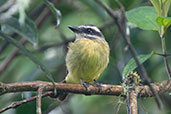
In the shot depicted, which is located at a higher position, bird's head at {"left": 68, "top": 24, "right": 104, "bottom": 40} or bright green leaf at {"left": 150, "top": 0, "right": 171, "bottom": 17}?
bright green leaf at {"left": 150, "top": 0, "right": 171, "bottom": 17}

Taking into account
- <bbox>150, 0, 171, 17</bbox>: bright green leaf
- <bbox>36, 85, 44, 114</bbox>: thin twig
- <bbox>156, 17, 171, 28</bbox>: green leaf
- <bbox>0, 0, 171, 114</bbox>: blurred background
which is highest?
<bbox>150, 0, 171, 17</bbox>: bright green leaf

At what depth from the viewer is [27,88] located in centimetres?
178

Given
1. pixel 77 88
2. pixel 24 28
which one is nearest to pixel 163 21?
pixel 77 88

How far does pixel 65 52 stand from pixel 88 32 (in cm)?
35

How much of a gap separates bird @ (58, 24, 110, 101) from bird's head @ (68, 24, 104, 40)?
145mm

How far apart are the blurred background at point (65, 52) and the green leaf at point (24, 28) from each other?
81cm

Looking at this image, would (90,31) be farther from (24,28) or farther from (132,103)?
(132,103)

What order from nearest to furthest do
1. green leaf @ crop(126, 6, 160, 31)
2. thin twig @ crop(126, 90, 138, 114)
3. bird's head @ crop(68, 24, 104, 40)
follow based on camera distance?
1. thin twig @ crop(126, 90, 138, 114)
2. green leaf @ crop(126, 6, 160, 31)
3. bird's head @ crop(68, 24, 104, 40)

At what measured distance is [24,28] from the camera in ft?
6.93

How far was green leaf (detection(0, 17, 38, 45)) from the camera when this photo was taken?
6.85 feet

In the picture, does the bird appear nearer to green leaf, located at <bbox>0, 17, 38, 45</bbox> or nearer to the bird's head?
the bird's head

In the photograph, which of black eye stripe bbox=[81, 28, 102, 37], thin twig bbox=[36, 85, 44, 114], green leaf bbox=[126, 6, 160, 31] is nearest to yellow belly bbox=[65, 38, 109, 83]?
black eye stripe bbox=[81, 28, 102, 37]

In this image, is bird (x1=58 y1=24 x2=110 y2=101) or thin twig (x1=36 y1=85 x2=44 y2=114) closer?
thin twig (x1=36 y1=85 x2=44 y2=114)

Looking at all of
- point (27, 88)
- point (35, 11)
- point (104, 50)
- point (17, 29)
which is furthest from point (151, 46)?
point (27, 88)
